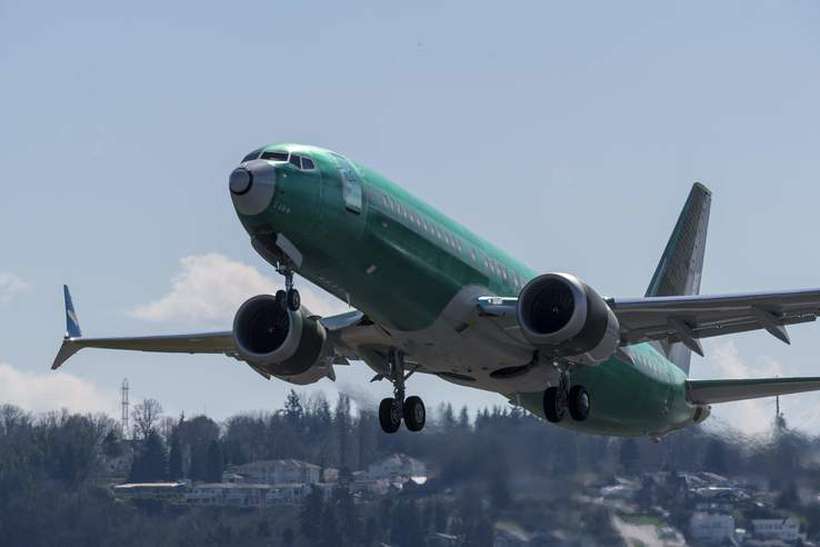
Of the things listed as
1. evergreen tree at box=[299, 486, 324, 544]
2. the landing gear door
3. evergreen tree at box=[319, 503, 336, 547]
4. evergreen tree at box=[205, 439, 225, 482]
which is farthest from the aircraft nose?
evergreen tree at box=[205, 439, 225, 482]

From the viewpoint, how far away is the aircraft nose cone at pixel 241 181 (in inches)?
1369

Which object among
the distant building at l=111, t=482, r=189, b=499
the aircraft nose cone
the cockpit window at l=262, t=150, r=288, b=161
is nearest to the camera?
the aircraft nose cone

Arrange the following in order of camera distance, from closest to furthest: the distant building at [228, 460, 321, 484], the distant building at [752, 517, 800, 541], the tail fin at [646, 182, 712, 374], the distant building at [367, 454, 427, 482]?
the distant building at [752, 517, 800, 541]
the distant building at [367, 454, 427, 482]
the tail fin at [646, 182, 712, 374]
the distant building at [228, 460, 321, 484]

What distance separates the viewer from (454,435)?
50.0m

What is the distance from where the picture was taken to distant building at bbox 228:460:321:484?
193 feet

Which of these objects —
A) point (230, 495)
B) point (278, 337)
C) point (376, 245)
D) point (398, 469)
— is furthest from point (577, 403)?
point (230, 495)

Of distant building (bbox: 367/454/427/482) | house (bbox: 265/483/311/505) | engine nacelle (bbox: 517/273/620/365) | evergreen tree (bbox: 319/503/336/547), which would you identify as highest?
engine nacelle (bbox: 517/273/620/365)

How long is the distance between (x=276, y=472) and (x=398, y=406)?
18.4m

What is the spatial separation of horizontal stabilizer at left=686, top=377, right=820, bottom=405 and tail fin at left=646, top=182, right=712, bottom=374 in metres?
2.06

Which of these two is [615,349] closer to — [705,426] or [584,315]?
[584,315]

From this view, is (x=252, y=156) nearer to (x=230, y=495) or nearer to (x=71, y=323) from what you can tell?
(x=71, y=323)

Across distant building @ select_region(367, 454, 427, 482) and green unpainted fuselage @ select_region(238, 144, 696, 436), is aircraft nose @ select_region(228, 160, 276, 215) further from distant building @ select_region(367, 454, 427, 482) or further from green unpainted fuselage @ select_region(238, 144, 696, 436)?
distant building @ select_region(367, 454, 427, 482)

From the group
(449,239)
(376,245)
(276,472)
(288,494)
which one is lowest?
(288,494)

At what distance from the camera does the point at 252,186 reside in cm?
3484
